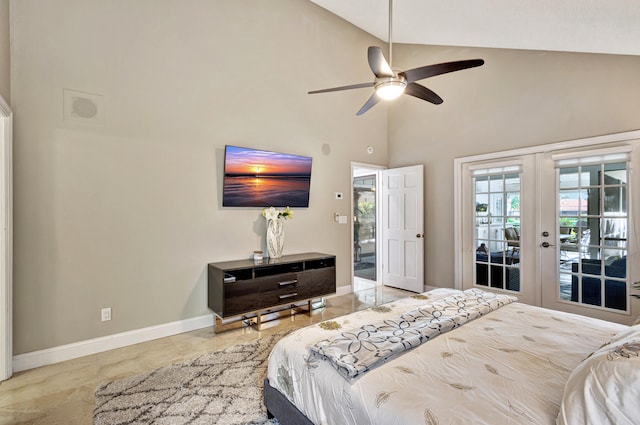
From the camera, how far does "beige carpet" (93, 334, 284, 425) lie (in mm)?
1969

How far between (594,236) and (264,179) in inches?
150

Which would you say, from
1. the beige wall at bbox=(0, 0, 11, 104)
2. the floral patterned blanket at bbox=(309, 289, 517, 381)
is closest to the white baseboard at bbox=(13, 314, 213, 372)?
the beige wall at bbox=(0, 0, 11, 104)

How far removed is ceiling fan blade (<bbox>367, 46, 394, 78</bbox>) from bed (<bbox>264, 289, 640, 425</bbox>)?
171 centimetres

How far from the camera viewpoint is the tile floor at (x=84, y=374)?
207cm

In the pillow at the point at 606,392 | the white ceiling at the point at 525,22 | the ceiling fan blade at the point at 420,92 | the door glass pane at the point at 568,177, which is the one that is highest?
the white ceiling at the point at 525,22

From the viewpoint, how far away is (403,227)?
5125 millimetres

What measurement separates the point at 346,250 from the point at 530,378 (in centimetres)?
366

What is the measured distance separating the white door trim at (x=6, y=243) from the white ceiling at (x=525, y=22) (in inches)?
154

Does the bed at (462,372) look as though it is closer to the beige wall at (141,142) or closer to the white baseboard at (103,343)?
the white baseboard at (103,343)

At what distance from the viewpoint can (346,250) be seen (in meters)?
4.93

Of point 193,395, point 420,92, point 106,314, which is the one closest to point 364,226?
point 420,92

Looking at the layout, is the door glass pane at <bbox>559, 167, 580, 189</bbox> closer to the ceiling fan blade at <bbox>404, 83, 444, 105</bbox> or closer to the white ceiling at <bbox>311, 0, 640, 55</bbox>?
the white ceiling at <bbox>311, 0, 640, 55</bbox>

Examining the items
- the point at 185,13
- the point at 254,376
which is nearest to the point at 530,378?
the point at 254,376

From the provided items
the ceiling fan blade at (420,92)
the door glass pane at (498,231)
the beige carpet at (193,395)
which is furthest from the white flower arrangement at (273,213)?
the door glass pane at (498,231)
